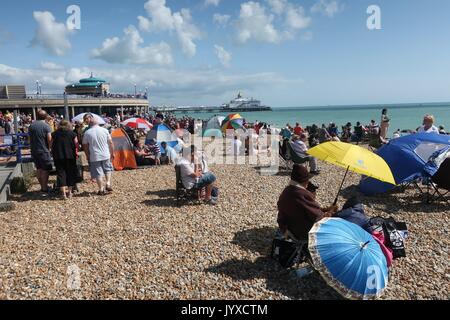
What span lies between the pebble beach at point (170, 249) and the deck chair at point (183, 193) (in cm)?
Answer: 21

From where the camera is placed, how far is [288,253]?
12.4 ft

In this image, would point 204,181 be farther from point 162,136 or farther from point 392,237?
point 162,136

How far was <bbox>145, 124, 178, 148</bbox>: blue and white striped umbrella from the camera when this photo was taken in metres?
11.7

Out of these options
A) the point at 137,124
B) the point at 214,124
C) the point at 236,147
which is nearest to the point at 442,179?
the point at 236,147

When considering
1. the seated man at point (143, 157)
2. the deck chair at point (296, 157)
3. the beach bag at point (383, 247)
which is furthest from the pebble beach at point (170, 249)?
the seated man at point (143, 157)

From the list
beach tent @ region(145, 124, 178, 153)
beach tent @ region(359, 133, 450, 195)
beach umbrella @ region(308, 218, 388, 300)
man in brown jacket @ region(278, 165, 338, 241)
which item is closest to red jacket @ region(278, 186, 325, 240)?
man in brown jacket @ region(278, 165, 338, 241)

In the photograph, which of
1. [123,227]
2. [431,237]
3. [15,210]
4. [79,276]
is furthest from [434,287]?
[15,210]

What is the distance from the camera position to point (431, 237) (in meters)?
4.80

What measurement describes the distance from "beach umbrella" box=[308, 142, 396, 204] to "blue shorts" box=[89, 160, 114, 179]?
→ 439cm

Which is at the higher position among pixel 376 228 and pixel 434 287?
pixel 376 228

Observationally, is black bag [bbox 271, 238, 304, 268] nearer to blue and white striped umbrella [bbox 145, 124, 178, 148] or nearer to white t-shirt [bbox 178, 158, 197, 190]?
white t-shirt [bbox 178, 158, 197, 190]

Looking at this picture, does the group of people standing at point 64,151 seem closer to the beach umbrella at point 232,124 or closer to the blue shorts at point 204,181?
the blue shorts at point 204,181
